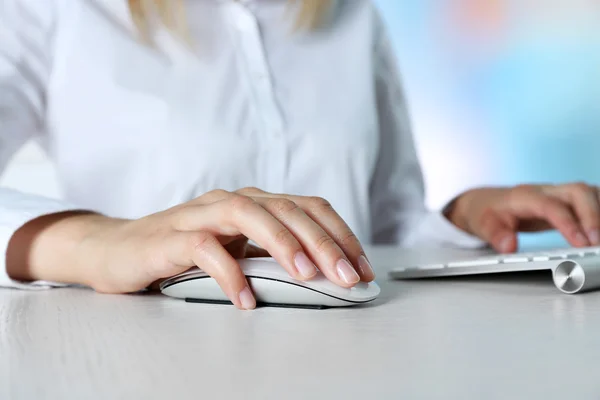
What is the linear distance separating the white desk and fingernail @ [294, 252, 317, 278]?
0.03 meters

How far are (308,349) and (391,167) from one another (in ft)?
3.29

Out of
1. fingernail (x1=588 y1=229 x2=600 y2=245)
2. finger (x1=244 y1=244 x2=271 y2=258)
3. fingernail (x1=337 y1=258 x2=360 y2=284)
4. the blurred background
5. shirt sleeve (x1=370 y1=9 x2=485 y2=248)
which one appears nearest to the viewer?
fingernail (x1=337 y1=258 x2=360 y2=284)

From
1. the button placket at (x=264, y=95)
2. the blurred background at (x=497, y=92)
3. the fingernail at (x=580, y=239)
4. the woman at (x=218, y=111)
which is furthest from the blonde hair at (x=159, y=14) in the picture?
the blurred background at (x=497, y=92)

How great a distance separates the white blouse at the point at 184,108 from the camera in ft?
3.35

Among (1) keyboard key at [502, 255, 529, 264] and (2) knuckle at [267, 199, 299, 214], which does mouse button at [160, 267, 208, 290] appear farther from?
(1) keyboard key at [502, 255, 529, 264]

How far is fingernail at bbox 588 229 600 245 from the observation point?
0.88 metres

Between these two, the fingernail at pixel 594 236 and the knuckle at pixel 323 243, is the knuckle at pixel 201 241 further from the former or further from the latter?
the fingernail at pixel 594 236

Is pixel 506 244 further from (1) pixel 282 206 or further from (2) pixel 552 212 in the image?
(1) pixel 282 206

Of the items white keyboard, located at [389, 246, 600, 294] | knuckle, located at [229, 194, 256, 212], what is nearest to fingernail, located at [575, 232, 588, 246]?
white keyboard, located at [389, 246, 600, 294]

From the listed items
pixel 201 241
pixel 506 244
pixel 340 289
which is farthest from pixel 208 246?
pixel 506 244

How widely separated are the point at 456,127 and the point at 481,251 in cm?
295

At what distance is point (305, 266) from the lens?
1.59 ft

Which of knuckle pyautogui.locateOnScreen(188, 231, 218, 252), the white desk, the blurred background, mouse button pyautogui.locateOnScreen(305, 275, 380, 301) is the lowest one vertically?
the white desk

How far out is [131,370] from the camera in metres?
0.32
